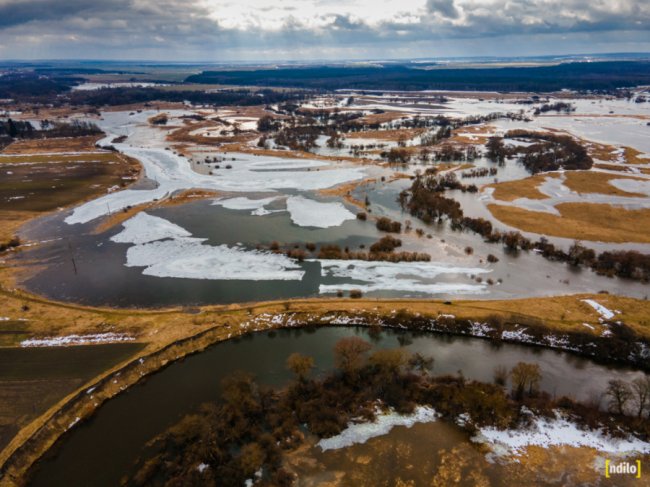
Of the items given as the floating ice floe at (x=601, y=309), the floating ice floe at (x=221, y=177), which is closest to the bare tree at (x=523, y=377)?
the floating ice floe at (x=601, y=309)

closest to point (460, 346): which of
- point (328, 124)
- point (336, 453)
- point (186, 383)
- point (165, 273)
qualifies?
point (336, 453)

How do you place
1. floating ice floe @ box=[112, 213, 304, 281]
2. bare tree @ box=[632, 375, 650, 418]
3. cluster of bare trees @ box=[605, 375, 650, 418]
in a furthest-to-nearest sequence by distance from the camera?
floating ice floe @ box=[112, 213, 304, 281] → cluster of bare trees @ box=[605, 375, 650, 418] → bare tree @ box=[632, 375, 650, 418]

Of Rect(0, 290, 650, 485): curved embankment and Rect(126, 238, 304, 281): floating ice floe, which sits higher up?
Rect(126, 238, 304, 281): floating ice floe

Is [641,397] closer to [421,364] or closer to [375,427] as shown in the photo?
[421,364]

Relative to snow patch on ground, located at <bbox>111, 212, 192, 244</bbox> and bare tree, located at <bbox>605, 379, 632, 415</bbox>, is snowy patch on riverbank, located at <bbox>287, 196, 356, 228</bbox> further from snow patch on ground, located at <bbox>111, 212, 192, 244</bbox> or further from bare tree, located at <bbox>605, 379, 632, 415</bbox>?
bare tree, located at <bbox>605, 379, 632, 415</bbox>

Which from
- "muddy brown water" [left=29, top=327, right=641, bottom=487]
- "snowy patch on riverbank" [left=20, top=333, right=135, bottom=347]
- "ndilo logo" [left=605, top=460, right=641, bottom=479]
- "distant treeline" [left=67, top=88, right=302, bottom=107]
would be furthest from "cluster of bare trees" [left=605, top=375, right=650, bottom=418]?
"distant treeline" [left=67, top=88, right=302, bottom=107]

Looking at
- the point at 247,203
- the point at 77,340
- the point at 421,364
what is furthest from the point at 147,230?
the point at 421,364

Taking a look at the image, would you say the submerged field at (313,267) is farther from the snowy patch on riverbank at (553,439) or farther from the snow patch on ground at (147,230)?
the snowy patch on riverbank at (553,439)

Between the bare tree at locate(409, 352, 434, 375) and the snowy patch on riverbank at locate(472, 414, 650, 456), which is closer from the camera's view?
the snowy patch on riverbank at locate(472, 414, 650, 456)
